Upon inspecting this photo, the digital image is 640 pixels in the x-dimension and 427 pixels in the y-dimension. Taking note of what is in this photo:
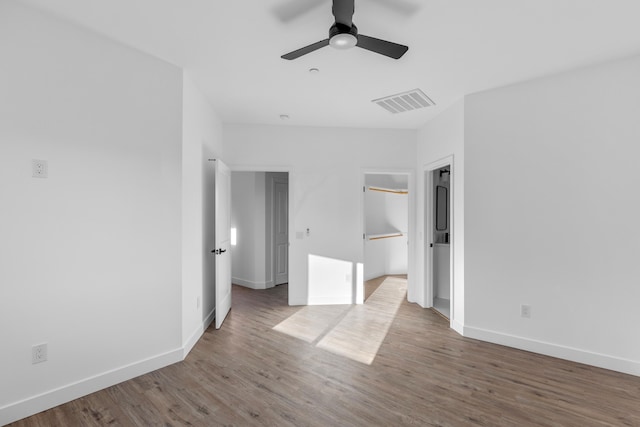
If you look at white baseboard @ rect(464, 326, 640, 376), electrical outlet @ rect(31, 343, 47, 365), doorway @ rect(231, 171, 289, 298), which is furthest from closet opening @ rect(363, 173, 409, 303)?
electrical outlet @ rect(31, 343, 47, 365)

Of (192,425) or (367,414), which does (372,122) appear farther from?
(192,425)

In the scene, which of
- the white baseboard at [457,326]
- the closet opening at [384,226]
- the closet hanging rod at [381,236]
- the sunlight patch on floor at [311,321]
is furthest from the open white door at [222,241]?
the closet hanging rod at [381,236]

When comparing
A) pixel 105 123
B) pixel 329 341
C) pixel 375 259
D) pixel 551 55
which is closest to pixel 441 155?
pixel 551 55

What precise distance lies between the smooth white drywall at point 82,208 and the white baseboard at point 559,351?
302 cm

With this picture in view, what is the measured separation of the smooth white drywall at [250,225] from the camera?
221 inches

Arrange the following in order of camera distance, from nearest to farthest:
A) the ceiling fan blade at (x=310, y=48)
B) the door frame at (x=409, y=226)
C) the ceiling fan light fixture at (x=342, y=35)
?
the ceiling fan light fixture at (x=342, y=35) < the ceiling fan blade at (x=310, y=48) < the door frame at (x=409, y=226)

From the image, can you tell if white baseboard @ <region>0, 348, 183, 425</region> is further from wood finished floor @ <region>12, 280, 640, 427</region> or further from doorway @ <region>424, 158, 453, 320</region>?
doorway @ <region>424, 158, 453, 320</region>

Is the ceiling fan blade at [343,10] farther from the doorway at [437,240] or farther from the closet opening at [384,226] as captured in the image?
the closet opening at [384,226]

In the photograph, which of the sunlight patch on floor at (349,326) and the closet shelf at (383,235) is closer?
the sunlight patch on floor at (349,326)

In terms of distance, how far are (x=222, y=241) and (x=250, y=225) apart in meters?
1.73

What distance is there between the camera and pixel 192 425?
2035 mm

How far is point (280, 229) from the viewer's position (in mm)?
5945

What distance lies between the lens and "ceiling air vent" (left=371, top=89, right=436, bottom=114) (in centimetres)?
354

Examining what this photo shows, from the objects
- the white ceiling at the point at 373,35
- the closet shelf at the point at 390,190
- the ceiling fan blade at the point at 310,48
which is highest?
the white ceiling at the point at 373,35
